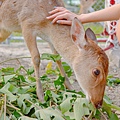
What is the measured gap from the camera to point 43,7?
4.95m

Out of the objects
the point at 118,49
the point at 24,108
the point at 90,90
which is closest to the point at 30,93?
the point at 24,108

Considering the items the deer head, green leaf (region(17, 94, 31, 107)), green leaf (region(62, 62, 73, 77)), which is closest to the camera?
the deer head

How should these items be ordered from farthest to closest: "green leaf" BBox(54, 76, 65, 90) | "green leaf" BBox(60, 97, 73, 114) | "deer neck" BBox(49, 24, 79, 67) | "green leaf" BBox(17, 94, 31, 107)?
"green leaf" BBox(54, 76, 65, 90) < "deer neck" BBox(49, 24, 79, 67) < "green leaf" BBox(17, 94, 31, 107) < "green leaf" BBox(60, 97, 73, 114)

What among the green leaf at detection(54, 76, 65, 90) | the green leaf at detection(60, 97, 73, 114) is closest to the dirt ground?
the green leaf at detection(54, 76, 65, 90)

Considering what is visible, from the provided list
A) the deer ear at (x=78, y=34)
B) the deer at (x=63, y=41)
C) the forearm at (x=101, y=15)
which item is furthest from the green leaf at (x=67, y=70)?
the deer ear at (x=78, y=34)

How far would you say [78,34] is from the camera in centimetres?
450

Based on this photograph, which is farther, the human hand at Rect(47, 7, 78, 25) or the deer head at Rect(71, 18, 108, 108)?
the human hand at Rect(47, 7, 78, 25)

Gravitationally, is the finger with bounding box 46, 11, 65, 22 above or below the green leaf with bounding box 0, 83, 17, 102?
above

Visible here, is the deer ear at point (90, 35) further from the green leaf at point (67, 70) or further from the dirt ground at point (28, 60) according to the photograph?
the dirt ground at point (28, 60)

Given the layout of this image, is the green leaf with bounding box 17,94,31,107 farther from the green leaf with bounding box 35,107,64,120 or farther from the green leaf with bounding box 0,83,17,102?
the green leaf with bounding box 35,107,64,120

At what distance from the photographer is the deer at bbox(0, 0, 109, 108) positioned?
14.1 feet

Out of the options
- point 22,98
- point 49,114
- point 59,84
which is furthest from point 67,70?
point 49,114

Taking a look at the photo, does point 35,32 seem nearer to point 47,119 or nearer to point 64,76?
point 64,76

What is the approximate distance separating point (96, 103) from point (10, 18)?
5.52ft
